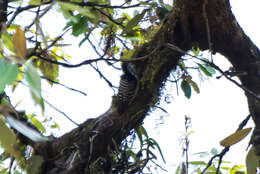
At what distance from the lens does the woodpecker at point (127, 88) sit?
0.90 m

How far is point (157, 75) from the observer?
917mm

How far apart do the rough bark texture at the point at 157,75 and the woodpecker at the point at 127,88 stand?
14 millimetres

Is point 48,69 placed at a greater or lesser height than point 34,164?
greater

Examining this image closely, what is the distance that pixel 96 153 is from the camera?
0.89 metres

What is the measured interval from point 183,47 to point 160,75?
9cm

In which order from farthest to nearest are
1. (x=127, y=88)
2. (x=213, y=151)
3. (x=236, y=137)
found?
(x=213, y=151) → (x=127, y=88) → (x=236, y=137)

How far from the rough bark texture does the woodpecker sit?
14 mm

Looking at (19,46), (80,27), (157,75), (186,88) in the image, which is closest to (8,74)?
(19,46)

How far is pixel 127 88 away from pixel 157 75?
0.08 meters

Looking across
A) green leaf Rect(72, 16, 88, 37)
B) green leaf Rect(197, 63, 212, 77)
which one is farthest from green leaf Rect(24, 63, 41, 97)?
green leaf Rect(197, 63, 212, 77)

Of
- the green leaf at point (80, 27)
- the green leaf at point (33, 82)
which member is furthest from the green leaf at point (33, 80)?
the green leaf at point (80, 27)

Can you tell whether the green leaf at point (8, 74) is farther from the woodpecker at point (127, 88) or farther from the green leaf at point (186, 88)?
the green leaf at point (186, 88)

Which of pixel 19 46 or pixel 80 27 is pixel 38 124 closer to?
pixel 80 27

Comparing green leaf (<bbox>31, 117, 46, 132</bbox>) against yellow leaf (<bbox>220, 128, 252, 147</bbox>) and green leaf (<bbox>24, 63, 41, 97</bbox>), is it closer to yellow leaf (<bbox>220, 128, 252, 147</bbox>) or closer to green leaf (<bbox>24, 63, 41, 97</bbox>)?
yellow leaf (<bbox>220, 128, 252, 147</bbox>)
